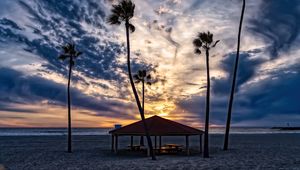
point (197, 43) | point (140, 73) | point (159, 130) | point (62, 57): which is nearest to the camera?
point (197, 43)

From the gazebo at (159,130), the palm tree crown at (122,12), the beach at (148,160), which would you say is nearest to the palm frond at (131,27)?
the palm tree crown at (122,12)

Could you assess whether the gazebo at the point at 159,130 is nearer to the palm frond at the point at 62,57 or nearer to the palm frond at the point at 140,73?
the palm frond at the point at 62,57

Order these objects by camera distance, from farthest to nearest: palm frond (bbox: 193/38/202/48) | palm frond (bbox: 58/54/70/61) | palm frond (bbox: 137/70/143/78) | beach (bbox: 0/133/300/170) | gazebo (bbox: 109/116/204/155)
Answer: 1. palm frond (bbox: 137/70/143/78)
2. palm frond (bbox: 58/54/70/61)
3. gazebo (bbox: 109/116/204/155)
4. palm frond (bbox: 193/38/202/48)
5. beach (bbox: 0/133/300/170)

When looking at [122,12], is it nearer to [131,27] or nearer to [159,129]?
[131,27]

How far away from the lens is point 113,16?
25.3 m

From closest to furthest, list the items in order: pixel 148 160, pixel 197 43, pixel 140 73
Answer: pixel 148 160
pixel 197 43
pixel 140 73

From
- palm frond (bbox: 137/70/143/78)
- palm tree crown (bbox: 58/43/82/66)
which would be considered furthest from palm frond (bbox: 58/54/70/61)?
palm frond (bbox: 137/70/143/78)

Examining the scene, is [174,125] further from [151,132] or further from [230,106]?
[230,106]

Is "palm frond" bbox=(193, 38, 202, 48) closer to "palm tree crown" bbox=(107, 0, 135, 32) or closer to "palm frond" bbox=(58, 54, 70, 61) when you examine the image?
"palm tree crown" bbox=(107, 0, 135, 32)

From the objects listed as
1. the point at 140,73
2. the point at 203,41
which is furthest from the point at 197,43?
the point at 140,73

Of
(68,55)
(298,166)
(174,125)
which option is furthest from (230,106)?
(68,55)

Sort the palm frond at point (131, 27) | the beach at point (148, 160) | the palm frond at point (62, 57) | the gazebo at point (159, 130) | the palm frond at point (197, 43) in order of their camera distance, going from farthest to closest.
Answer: the palm frond at point (62, 57)
the gazebo at point (159, 130)
the palm frond at point (197, 43)
the palm frond at point (131, 27)
the beach at point (148, 160)

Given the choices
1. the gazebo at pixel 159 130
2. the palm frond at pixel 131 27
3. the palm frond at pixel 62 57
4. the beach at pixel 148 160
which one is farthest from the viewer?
the palm frond at pixel 62 57

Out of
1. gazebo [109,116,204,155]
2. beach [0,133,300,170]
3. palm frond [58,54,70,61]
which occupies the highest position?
palm frond [58,54,70,61]
